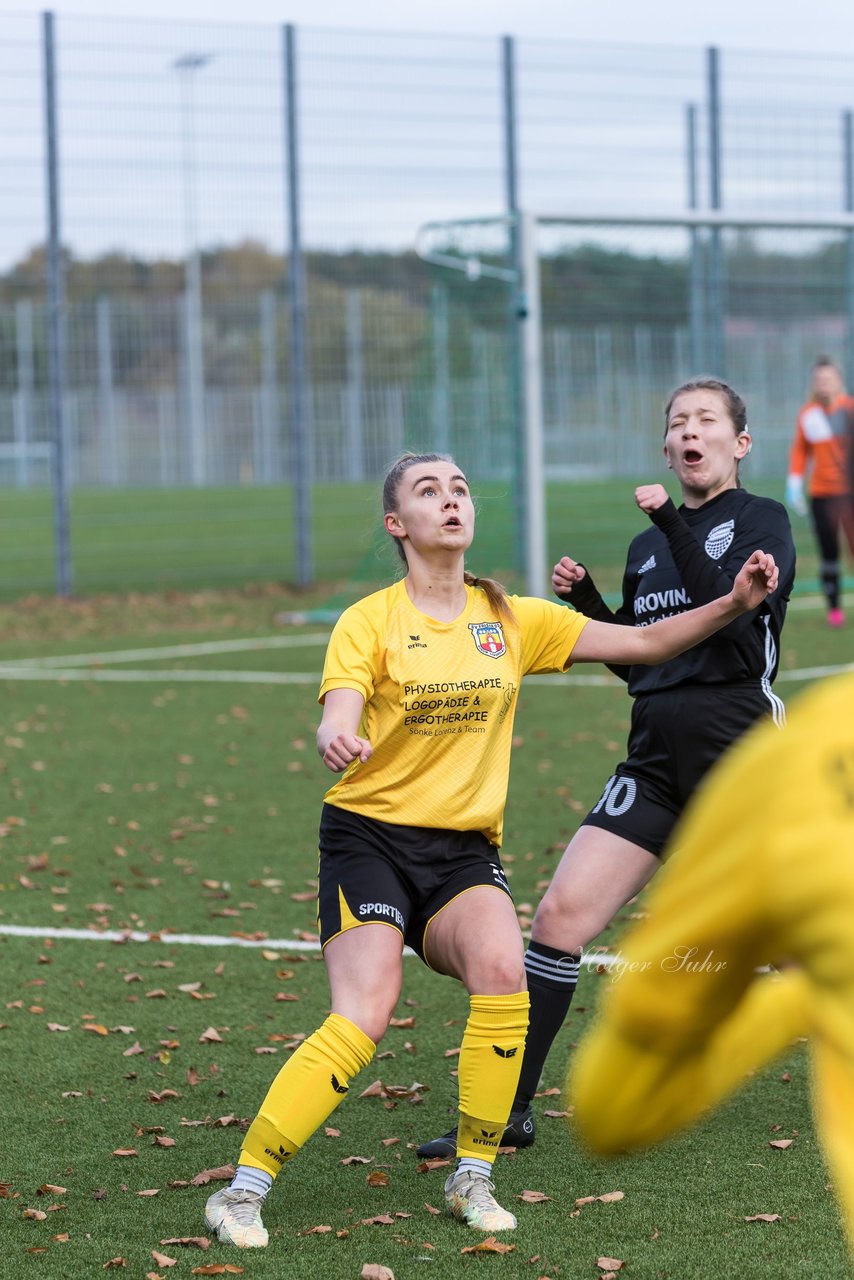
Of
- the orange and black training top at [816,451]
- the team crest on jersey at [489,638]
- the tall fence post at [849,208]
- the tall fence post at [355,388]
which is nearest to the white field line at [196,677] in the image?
the orange and black training top at [816,451]

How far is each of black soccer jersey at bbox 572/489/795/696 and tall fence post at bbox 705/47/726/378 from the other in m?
15.6

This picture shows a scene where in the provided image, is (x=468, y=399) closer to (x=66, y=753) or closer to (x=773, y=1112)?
(x=66, y=753)

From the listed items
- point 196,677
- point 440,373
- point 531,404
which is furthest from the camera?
point 440,373

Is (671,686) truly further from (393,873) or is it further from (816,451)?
(816,451)

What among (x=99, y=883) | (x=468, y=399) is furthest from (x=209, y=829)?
(x=468, y=399)

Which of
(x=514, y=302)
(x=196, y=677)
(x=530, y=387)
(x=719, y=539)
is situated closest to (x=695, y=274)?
(x=514, y=302)

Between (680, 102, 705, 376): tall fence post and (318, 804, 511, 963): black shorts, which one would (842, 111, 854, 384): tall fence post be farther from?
(318, 804, 511, 963): black shorts

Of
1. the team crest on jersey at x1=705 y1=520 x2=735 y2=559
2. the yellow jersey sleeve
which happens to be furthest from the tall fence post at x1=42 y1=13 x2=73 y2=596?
the yellow jersey sleeve

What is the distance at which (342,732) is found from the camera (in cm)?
370

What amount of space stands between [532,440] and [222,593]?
5.52 metres

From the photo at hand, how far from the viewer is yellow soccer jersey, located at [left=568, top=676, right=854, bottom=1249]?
1687 millimetres

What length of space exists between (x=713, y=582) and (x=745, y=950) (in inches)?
103

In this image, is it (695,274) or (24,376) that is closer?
(24,376)

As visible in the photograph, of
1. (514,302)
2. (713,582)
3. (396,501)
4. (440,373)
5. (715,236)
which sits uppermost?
(715,236)
